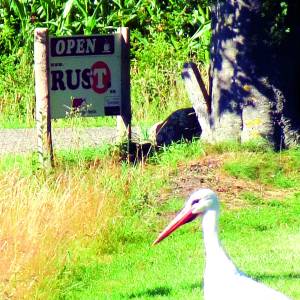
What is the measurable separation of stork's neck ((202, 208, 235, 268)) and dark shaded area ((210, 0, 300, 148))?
6.14m

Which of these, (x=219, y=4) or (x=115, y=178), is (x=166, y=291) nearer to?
(x=115, y=178)

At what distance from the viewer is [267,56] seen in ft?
41.1

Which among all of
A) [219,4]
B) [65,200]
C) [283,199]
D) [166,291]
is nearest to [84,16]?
[219,4]

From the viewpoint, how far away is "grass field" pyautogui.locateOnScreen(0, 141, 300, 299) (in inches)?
321

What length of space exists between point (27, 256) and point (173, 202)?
Result: 11.1ft

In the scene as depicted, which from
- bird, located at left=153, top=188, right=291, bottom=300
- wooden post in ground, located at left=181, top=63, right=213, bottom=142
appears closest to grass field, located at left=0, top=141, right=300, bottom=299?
wooden post in ground, located at left=181, top=63, right=213, bottom=142

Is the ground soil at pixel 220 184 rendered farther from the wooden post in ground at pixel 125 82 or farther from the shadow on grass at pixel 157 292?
the shadow on grass at pixel 157 292

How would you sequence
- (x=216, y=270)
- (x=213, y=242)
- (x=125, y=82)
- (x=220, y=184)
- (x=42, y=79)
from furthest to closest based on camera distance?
1. (x=125, y=82)
2. (x=42, y=79)
3. (x=220, y=184)
4. (x=213, y=242)
5. (x=216, y=270)

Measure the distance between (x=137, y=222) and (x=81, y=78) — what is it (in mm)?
2766

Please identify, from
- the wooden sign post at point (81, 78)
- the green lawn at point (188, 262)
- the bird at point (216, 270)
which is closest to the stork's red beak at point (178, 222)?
the bird at point (216, 270)

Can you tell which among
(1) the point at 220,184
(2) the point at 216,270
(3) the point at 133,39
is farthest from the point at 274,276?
(3) the point at 133,39

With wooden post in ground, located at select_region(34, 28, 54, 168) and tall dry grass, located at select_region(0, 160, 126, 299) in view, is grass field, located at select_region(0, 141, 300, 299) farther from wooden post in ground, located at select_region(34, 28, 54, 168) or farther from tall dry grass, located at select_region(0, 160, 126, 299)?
wooden post in ground, located at select_region(34, 28, 54, 168)

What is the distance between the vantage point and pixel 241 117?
12.7 m

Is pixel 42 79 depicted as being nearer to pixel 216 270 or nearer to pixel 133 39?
pixel 216 270
